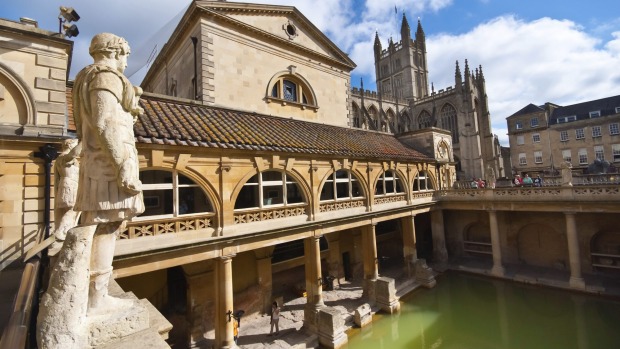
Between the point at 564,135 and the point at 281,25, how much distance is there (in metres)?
42.9

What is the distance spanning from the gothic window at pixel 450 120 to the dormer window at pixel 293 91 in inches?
1462

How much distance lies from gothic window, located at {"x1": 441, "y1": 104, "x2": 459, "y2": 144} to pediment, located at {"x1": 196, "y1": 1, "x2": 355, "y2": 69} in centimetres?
3340

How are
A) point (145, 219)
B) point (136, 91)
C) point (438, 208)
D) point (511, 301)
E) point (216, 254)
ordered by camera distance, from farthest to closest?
point (438, 208) < point (511, 301) < point (216, 254) < point (145, 219) < point (136, 91)

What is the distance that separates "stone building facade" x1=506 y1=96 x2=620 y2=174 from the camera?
118 feet

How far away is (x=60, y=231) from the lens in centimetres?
530

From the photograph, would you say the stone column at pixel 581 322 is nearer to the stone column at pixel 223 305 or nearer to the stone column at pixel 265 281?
the stone column at pixel 265 281

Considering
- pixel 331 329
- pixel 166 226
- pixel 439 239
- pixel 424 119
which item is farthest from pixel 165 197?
pixel 424 119

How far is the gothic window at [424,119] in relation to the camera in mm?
51406

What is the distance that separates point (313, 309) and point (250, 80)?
12.5 metres

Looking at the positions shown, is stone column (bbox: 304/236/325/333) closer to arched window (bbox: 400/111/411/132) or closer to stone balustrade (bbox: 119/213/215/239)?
stone balustrade (bbox: 119/213/215/239)

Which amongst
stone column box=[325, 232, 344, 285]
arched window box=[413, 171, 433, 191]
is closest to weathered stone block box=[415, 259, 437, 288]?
stone column box=[325, 232, 344, 285]

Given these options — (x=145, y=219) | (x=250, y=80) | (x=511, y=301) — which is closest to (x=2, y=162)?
(x=145, y=219)

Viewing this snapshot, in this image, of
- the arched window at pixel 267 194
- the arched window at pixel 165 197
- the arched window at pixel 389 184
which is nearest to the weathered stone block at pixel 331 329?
the arched window at pixel 267 194

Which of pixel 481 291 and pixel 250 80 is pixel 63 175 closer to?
pixel 250 80
